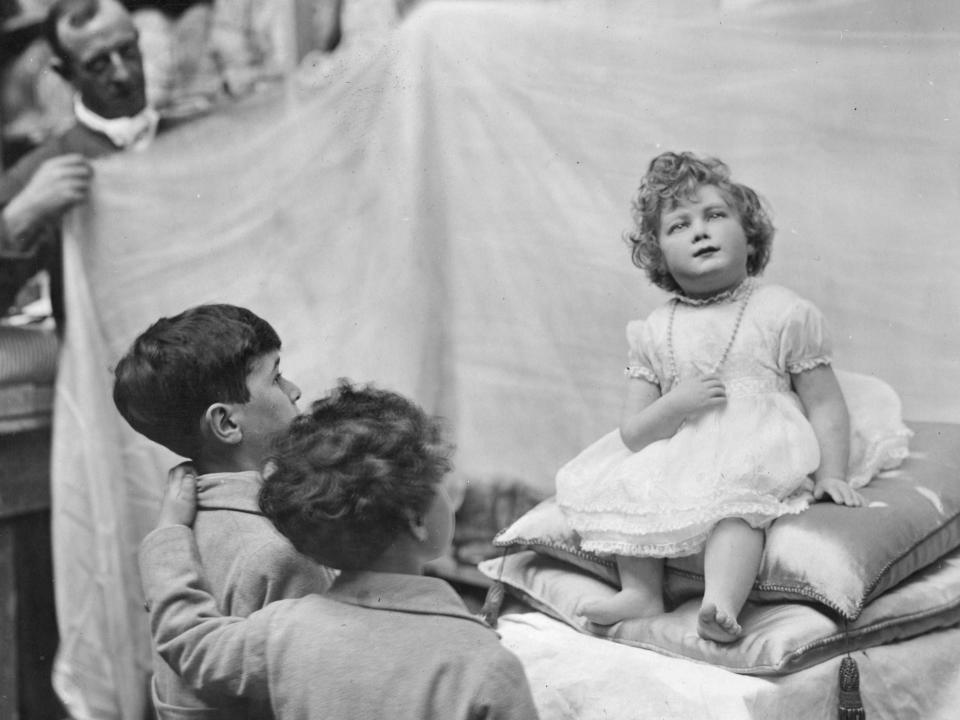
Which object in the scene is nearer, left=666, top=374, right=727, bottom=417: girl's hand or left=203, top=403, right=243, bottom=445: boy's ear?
left=203, top=403, right=243, bottom=445: boy's ear

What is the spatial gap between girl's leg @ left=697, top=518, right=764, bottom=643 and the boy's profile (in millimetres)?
500

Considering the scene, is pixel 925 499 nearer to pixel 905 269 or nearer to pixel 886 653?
pixel 886 653

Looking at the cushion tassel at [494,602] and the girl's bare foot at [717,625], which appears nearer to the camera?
the girl's bare foot at [717,625]

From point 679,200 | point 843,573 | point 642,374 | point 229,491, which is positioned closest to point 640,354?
point 642,374

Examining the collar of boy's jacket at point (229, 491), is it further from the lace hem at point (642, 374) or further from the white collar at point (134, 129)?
the white collar at point (134, 129)

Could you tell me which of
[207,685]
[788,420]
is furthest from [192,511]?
[788,420]

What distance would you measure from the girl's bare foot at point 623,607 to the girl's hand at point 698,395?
0.28 metres

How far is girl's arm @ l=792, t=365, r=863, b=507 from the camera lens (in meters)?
1.58

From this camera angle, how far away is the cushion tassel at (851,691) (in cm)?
141

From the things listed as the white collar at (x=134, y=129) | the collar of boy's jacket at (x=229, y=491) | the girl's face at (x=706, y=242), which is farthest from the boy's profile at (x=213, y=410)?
the white collar at (x=134, y=129)

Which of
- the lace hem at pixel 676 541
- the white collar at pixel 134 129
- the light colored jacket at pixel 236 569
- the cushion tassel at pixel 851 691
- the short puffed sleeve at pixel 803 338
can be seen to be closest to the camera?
the light colored jacket at pixel 236 569

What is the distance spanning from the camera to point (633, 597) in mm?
1587

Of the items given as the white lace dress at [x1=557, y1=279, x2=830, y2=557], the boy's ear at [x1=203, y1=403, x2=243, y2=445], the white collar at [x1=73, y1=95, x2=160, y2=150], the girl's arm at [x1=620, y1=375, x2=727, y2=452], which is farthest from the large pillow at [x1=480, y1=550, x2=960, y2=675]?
the white collar at [x1=73, y1=95, x2=160, y2=150]

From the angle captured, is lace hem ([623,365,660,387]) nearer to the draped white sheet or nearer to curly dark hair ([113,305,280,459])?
the draped white sheet
